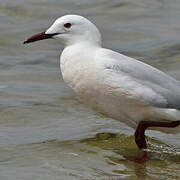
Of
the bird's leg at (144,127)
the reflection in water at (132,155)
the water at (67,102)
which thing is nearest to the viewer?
the reflection in water at (132,155)

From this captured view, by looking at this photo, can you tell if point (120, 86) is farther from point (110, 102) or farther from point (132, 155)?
point (132, 155)

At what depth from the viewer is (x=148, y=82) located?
707 cm

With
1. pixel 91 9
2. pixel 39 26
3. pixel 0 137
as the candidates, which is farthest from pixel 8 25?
pixel 0 137

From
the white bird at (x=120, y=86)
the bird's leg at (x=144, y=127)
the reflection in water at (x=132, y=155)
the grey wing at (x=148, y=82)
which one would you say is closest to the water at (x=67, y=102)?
the reflection in water at (x=132, y=155)

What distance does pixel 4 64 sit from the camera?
11.3m

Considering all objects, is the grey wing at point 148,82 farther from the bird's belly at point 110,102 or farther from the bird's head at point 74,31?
the bird's head at point 74,31

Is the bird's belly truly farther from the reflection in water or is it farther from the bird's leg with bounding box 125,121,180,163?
the reflection in water

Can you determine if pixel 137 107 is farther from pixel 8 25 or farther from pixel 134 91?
pixel 8 25

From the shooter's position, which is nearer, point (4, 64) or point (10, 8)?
point (4, 64)

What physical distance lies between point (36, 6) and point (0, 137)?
6.98 meters

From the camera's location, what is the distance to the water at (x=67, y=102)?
6945 mm

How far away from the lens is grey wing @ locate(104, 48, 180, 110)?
700 cm

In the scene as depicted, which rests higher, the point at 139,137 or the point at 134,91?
the point at 134,91

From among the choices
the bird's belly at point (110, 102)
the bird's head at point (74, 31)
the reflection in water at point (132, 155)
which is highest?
the bird's head at point (74, 31)
